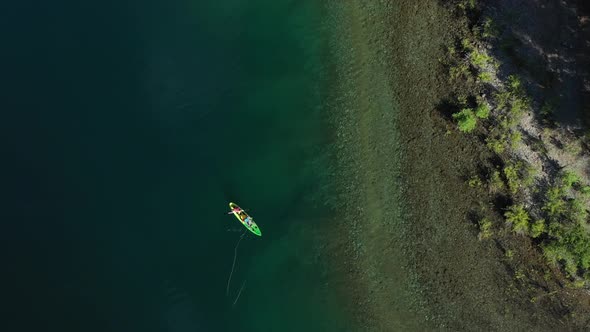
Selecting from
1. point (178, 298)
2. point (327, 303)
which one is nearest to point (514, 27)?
point (327, 303)

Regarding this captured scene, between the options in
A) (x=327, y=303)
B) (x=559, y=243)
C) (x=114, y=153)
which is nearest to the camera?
(x=559, y=243)

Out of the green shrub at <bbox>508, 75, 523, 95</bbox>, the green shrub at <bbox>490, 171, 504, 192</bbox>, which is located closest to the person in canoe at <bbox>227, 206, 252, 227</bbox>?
the green shrub at <bbox>490, 171, 504, 192</bbox>

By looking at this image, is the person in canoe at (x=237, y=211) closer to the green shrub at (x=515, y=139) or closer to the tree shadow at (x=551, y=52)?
the green shrub at (x=515, y=139)

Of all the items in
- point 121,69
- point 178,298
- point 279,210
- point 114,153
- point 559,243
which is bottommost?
point 559,243

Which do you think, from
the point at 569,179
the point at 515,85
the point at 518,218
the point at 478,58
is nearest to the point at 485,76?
the point at 478,58

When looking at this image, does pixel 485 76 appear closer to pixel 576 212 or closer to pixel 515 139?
pixel 515 139

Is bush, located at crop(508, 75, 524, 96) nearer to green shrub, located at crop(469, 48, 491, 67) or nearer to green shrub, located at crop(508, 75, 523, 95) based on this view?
green shrub, located at crop(508, 75, 523, 95)

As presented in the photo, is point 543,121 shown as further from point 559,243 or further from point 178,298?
point 178,298
